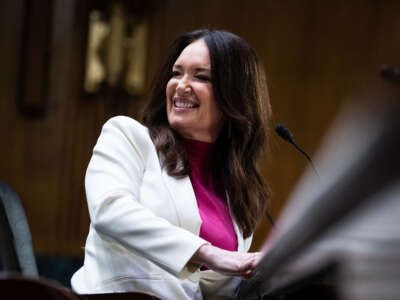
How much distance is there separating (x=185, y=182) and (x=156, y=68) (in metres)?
2.16

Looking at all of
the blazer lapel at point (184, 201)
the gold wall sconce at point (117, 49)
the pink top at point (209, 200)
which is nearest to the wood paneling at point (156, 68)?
the gold wall sconce at point (117, 49)

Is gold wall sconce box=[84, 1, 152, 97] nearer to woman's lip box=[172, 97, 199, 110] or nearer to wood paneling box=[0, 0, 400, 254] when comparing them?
wood paneling box=[0, 0, 400, 254]

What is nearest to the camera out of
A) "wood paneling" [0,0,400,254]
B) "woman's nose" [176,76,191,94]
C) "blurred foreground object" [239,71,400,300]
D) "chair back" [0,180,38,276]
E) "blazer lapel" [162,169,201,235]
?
"blurred foreground object" [239,71,400,300]

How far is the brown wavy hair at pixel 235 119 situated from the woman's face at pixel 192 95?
0.07ft

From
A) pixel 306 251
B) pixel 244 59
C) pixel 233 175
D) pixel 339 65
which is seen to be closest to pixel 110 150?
pixel 233 175

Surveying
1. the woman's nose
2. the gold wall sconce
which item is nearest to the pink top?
the woman's nose

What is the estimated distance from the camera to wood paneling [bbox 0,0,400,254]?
3.40 metres

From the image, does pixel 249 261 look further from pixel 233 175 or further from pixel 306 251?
pixel 233 175

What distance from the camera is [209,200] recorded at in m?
1.51

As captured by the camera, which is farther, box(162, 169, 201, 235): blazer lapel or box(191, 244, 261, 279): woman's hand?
box(162, 169, 201, 235): blazer lapel

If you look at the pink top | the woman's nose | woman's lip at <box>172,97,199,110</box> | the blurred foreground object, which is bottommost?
the pink top

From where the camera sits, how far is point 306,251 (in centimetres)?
69

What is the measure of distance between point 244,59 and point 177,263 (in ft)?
2.45

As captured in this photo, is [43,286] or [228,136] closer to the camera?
[43,286]
